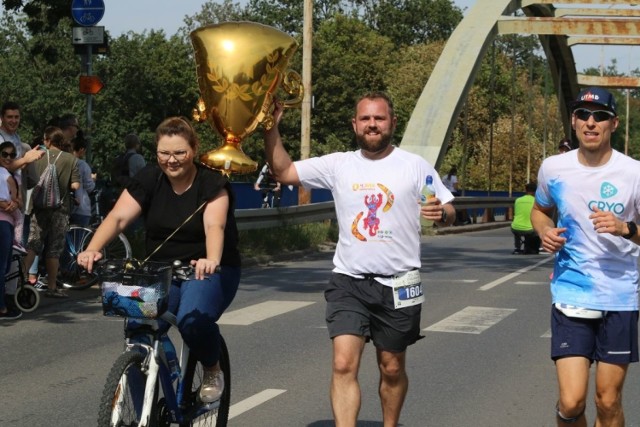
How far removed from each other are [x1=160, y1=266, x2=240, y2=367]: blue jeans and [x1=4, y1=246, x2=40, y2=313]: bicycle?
592 centimetres

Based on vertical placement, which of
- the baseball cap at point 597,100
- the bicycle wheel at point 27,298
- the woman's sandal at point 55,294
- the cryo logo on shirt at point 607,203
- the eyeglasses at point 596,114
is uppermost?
the baseball cap at point 597,100

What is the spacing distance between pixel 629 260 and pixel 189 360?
2105 millimetres

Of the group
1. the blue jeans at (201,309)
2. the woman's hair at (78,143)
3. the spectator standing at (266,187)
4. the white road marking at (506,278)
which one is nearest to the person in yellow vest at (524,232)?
the white road marking at (506,278)

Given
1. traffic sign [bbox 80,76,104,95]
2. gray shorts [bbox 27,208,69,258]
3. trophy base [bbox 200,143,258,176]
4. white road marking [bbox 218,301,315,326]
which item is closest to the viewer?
trophy base [bbox 200,143,258,176]

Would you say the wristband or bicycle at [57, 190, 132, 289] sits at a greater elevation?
the wristband

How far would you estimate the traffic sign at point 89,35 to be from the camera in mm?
15828

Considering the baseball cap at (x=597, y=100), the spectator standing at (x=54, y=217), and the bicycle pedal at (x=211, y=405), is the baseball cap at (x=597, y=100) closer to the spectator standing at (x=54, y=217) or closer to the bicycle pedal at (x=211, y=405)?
the bicycle pedal at (x=211, y=405)

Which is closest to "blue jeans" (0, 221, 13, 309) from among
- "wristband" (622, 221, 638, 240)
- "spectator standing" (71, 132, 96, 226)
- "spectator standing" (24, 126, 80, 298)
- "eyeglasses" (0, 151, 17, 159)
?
"eyeglasses" (0, 151, 17, 159)

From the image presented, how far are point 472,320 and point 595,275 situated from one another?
672 cm

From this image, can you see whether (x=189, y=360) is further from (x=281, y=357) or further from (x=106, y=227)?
(x=281, y=357)

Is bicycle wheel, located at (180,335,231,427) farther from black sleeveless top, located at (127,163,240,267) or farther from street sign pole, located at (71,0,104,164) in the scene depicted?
street sign pole, located at (71,0,104,164)

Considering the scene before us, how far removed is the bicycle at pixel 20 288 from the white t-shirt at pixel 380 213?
20.3ft

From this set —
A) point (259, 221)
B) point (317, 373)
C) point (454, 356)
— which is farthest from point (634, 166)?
point (259, 221)

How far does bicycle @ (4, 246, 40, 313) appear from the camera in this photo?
12023 mm
